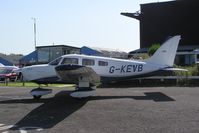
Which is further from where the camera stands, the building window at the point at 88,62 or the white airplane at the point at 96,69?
the building window at the point at 88,62

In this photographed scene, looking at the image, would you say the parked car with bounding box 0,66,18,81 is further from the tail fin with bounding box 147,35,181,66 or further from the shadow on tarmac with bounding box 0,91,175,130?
the tail fin with bounding box 147,35,181,66

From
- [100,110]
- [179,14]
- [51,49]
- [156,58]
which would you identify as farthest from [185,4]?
[100,110]

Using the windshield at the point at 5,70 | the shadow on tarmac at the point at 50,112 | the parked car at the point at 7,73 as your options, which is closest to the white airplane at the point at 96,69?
the shadow on tarmac at the point at 50,112

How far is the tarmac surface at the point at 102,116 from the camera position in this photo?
9648 millimetres

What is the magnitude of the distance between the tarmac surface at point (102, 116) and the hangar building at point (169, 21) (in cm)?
5591

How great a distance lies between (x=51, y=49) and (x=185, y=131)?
51.9 meters

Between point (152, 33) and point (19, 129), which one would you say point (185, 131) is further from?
point (152, 33)

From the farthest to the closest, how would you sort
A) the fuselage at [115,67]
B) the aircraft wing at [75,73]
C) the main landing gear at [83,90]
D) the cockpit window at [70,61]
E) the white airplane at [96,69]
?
the fuselage at [115,67], the cockpit window at [70,61], the white airplane at [96,69], the main landing gear at [83,90], the aircraft wing at [75,73]

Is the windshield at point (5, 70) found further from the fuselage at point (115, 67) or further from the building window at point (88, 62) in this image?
the building window at point (88, 62)

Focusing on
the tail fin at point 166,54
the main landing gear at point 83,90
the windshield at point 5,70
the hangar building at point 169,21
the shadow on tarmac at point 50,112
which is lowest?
the shadow on tarmac at point 50,112

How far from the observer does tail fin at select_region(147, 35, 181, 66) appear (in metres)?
18.6

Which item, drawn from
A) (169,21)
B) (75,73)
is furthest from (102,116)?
(169,21)

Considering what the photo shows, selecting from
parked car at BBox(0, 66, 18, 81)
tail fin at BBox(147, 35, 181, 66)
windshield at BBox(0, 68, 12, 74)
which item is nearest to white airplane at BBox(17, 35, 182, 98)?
tail fin at BBox(147, 35, 181, 66)

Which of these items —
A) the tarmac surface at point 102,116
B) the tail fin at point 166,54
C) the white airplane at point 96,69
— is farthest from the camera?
the tail fin at point 166,54
